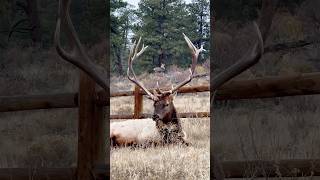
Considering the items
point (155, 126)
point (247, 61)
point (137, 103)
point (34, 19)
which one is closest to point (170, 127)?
point (155, 126)

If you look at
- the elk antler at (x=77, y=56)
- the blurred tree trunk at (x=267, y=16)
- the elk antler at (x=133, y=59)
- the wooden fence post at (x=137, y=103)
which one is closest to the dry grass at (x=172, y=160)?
the elk antler at (x=133, y=59)

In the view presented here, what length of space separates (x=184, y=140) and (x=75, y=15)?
854 millimetres

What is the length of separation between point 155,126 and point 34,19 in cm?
89

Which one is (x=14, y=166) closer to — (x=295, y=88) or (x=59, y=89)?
(x=59, y=89)

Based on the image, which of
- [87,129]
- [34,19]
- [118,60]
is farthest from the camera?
[118,60]

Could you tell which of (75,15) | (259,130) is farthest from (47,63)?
(259,130)

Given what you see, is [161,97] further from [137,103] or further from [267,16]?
[267,16]

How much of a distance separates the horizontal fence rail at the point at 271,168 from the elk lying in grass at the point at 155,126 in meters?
0.74

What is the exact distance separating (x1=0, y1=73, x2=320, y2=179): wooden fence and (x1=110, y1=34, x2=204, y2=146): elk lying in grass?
27.1 inches

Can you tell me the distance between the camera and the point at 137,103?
3.17 meters

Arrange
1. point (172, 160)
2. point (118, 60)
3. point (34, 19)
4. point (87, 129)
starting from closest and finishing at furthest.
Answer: point (87, 129) → point (172, 160) → point (34, 19) → point (118, 60)

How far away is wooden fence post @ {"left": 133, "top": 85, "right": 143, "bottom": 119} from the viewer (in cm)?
317

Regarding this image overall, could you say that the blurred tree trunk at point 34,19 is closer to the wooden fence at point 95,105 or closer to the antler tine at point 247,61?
the wooden fence at point 95,105

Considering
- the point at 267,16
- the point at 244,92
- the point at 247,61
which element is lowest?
the point at 244,92
